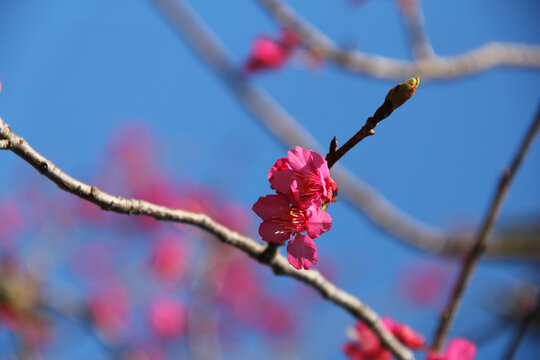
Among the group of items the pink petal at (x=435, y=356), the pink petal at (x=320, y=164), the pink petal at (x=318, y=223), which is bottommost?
the pink petal at (x=435, y=356)

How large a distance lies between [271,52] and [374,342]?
8.45 feet

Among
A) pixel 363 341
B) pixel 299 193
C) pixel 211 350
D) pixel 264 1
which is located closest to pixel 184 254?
pixel 211 350

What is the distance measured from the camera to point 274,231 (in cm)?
103

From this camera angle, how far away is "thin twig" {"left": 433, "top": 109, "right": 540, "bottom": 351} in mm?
1463

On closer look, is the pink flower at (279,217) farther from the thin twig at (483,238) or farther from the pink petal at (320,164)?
the thin twig at (483,238)

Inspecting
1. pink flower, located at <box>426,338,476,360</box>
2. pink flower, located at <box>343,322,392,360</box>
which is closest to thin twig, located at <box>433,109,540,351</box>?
pink flower, located at <box>426,338,476,360</box>

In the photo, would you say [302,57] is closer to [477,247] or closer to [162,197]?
[477,247]

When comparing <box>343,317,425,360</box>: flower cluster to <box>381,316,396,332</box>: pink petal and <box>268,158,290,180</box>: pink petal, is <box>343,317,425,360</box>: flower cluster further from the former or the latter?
<box>268,158,290,180</box>: pink petal

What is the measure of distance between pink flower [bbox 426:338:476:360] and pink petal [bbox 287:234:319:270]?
701 millimetres

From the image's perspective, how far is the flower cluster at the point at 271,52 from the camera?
3516 mm

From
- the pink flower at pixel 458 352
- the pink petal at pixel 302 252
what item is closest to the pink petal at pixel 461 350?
the pink flower at pixel 458 352

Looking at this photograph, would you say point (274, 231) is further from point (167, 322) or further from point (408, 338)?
point (167, 322)

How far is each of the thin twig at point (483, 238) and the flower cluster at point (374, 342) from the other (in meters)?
0.12

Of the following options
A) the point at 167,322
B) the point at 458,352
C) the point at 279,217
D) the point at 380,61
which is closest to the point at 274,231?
the point at 279,217
